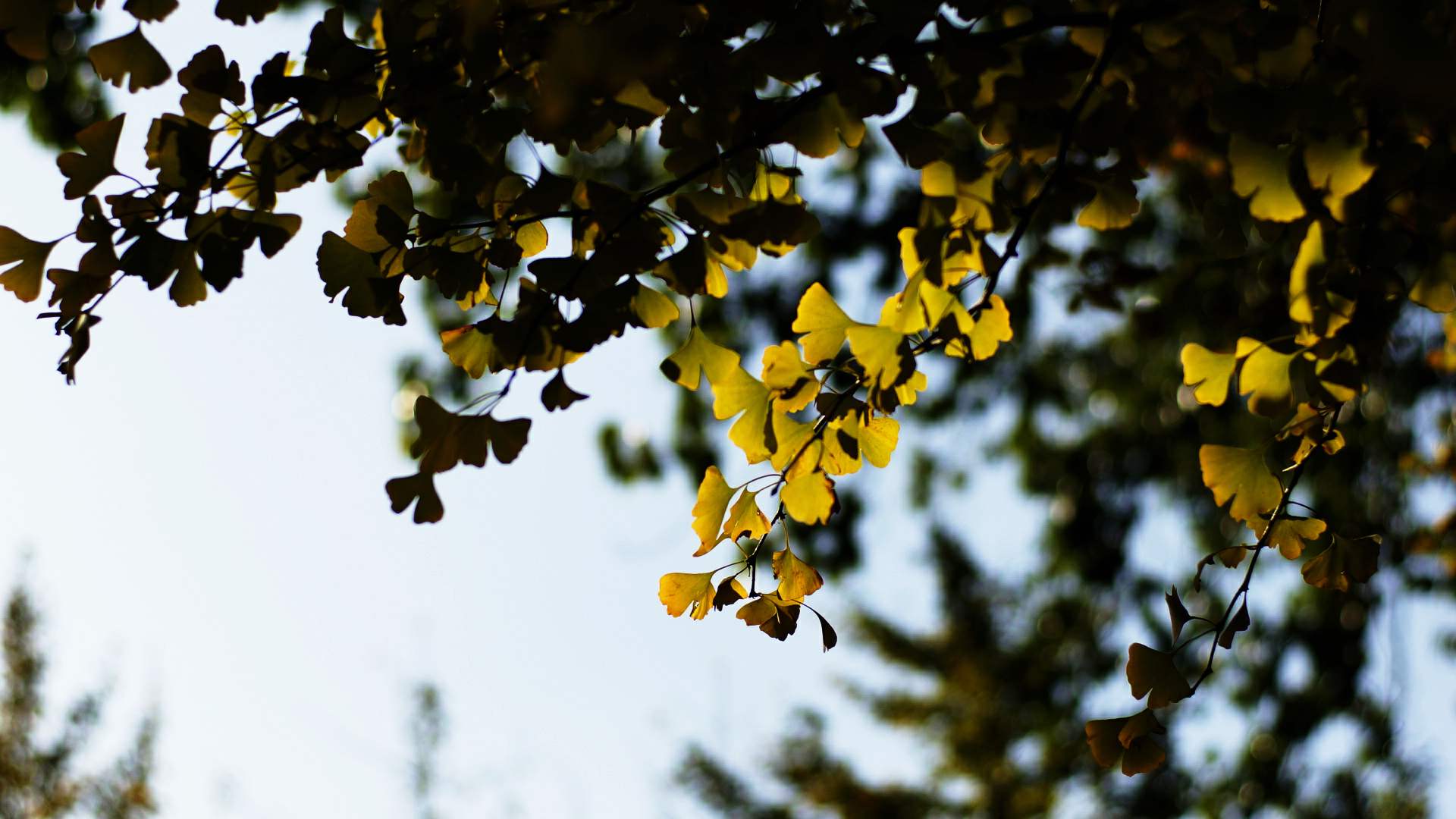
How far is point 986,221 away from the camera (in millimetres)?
967

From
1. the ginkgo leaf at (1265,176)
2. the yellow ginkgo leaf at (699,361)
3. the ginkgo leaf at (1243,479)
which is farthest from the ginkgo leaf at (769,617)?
the ginkgo leaf at (1265,176)

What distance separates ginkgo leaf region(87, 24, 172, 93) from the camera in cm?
95

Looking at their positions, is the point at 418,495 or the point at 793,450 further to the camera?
the point at 793,450

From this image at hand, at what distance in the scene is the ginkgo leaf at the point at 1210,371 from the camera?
1.04 meters

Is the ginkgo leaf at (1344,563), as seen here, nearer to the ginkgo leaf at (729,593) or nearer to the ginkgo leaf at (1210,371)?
the ginkgo leaf at (1210,371)

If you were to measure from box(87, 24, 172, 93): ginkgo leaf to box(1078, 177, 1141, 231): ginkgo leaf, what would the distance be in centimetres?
87

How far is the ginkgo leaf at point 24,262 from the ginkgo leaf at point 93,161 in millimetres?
118

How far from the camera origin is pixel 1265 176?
35.5 inches

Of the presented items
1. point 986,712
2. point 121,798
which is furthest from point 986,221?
point 121,798

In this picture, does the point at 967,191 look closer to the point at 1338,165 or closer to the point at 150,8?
the point at 1338,165

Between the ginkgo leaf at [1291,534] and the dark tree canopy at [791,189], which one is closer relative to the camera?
the dark tree canopy at [791,189]

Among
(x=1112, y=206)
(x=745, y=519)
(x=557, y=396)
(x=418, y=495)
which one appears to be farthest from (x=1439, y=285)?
(x=418, y=495)

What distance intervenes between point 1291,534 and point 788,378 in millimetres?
522

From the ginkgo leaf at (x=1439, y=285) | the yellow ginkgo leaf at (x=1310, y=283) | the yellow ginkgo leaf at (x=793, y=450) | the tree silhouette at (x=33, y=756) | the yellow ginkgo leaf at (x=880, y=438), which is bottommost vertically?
the yellow ginkgo leaf at (x=793, y=450)
